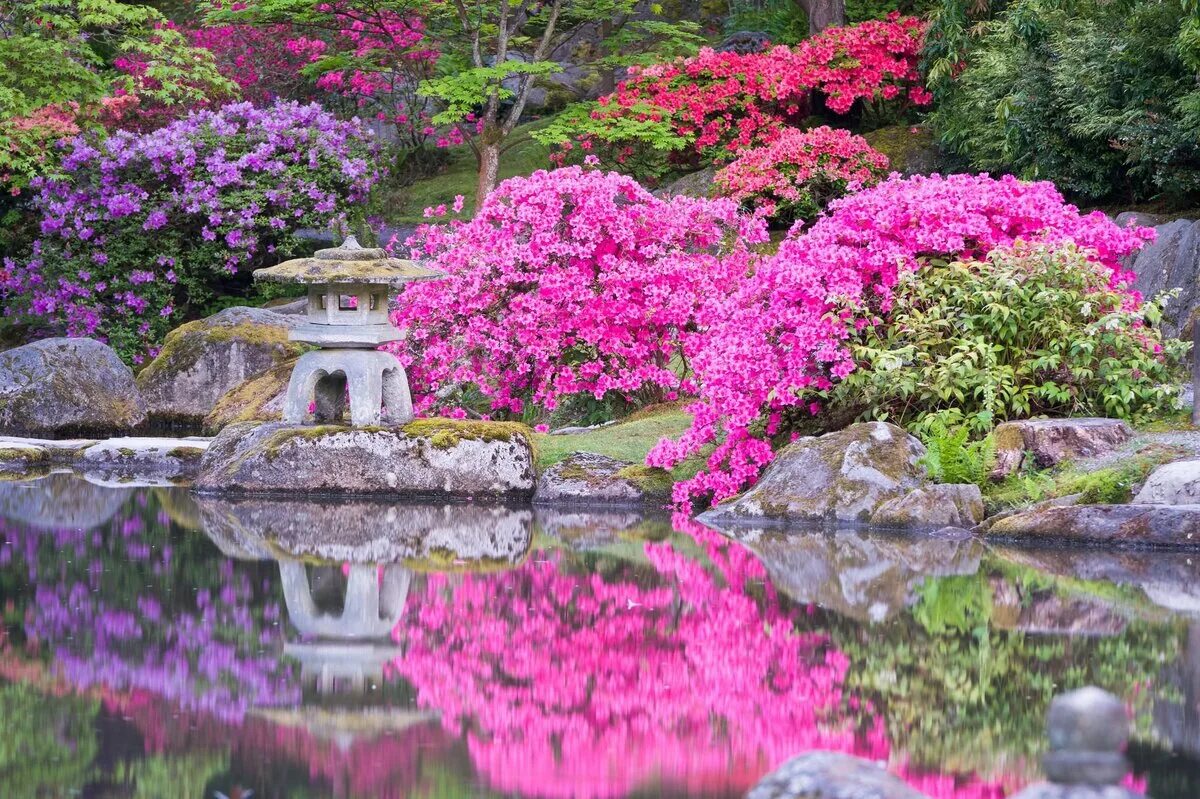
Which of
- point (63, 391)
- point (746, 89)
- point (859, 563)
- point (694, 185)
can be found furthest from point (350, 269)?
point (746, 89)

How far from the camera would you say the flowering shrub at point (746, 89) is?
2148 centimetres

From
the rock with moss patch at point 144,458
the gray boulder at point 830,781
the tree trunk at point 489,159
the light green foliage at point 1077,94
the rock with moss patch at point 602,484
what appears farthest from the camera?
the tree trunk at point 489,159

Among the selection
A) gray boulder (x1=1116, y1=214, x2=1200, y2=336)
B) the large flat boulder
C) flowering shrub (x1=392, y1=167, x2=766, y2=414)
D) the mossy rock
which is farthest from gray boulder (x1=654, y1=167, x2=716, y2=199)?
the large flat boulder

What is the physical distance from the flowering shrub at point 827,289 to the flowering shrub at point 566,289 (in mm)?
1543

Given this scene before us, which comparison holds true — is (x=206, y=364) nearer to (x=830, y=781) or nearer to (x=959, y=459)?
(x=959, y=459)

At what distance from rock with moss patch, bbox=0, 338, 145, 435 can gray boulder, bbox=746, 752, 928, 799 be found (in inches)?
574

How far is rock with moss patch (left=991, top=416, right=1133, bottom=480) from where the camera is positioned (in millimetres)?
10492

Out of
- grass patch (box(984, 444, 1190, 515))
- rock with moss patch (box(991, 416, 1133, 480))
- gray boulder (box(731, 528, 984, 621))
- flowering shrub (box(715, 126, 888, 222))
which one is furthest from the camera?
flowering shrub (box(715, 126, 888, 222))

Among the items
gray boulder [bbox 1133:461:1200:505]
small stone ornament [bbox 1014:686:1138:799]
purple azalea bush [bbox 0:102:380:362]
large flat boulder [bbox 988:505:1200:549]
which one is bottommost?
small stone ornament [bbox 1014:686:1138:799]

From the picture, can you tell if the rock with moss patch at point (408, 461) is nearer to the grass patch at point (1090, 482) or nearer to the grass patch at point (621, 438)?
the grass patch at point (621, 438)

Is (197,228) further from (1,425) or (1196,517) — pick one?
(1196,517)

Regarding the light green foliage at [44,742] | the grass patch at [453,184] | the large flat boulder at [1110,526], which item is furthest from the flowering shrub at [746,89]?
the light green foliage at [44,742]

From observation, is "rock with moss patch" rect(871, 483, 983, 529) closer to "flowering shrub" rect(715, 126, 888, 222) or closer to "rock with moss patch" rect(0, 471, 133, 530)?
"rock with moss patch" rect(0, 471, 133, 530)

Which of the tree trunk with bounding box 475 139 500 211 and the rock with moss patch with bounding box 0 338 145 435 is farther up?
the tree trunk with bounding box 475 139 500 211
